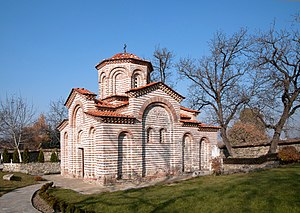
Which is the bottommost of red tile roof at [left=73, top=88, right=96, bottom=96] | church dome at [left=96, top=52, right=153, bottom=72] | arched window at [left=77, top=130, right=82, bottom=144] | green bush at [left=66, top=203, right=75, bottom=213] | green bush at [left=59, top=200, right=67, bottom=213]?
green bush at [left=59, top=200, right=67, bottom=213]

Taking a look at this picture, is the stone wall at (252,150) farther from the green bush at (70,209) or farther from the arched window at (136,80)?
the green bush at (70,209)

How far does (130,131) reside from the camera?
1648cm

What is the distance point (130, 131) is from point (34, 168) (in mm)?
12408

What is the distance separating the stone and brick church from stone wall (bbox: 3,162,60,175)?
13.1 feet

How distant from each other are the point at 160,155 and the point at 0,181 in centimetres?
1021

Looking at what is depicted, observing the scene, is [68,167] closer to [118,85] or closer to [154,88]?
[118,85]

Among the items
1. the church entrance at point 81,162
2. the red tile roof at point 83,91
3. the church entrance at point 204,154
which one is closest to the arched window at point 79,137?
the church entrance at point 81,162

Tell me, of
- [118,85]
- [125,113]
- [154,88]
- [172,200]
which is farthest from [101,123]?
[172,200]

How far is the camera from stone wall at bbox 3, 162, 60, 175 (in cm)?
2398

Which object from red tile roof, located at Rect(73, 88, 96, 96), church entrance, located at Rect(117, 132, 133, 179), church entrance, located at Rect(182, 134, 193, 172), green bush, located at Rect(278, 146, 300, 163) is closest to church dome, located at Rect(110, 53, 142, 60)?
red tile roof, located at Rect(73, 88, 96, 96)

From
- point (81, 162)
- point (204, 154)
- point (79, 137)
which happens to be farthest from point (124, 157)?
point (204, 154)

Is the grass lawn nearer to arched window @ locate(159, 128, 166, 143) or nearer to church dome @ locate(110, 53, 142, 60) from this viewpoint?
arched window @ locate(159, 128, 166, 143)

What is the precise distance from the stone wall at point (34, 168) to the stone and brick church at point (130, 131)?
13.1ft

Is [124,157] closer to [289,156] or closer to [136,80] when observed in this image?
[136,80]
